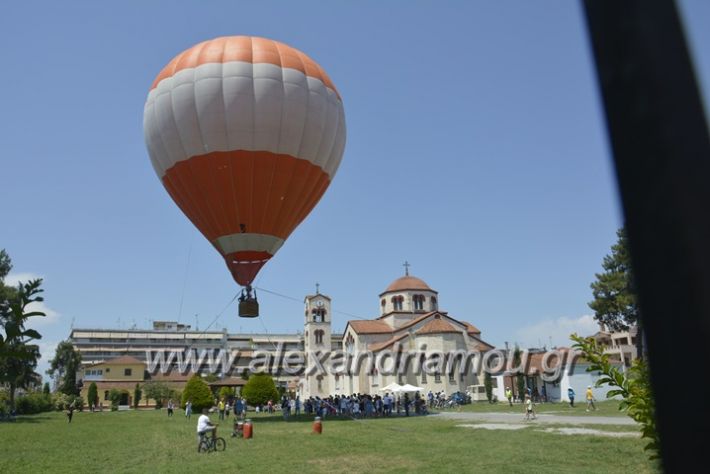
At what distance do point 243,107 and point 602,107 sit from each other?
17.0 meters

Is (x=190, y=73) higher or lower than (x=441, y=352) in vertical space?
higher

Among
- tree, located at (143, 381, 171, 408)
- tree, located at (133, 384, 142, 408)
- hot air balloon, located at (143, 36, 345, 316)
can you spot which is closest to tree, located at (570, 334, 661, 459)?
hot air balloon, located at (143, 36, 345, 316)

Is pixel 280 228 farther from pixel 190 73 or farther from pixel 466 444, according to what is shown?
pixel 466 444

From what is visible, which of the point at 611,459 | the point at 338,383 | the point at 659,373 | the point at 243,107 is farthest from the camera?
the point at 338,383

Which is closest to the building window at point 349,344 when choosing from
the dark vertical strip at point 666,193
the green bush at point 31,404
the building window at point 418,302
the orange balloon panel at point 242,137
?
the building window at point 418,302

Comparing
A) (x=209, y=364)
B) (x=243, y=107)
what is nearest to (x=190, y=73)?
(x=243, y=107)

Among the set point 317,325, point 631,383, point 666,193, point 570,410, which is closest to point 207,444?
point 631,383

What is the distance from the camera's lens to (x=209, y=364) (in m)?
97.1

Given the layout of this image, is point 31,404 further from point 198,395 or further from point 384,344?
point 384,344

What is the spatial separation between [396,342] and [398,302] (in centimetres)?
924

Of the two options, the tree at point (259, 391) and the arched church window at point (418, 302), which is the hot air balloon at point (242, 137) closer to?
the tree at point (259, 391)

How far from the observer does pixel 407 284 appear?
6091cm

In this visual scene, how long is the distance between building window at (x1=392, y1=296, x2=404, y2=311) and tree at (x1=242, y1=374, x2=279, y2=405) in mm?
19821

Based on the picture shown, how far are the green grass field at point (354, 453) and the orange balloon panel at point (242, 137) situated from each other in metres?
6.53
